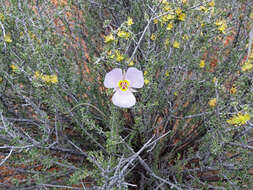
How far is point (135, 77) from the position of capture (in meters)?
1.37

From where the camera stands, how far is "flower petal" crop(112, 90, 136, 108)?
49.9 inches

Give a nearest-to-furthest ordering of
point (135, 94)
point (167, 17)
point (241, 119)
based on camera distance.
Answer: point (241, 119), point (167, 17), point (135, 94)

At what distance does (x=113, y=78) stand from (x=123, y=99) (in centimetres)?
13

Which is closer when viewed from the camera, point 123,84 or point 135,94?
point 123,84

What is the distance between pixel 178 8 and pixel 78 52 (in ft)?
4.52

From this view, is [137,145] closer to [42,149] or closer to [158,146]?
[158,146]

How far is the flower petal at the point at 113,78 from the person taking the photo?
1323 millimetres

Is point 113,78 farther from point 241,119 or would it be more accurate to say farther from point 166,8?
point 241,119

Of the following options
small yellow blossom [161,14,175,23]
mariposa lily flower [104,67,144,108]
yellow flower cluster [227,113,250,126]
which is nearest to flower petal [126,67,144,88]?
mariposa lily flower [104,67,144,108]

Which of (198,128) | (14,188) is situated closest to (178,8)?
Answer: (198,128)

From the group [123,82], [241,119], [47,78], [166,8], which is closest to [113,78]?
[123,82]

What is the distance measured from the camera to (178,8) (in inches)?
54.1

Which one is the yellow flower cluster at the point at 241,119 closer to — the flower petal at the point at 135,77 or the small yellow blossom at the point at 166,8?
the flower petal at the point at 135,77

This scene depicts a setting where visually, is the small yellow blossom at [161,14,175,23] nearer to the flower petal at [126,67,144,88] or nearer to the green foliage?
the green foliage
